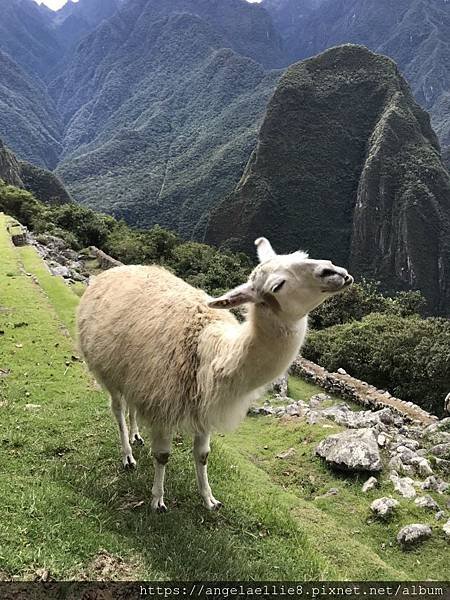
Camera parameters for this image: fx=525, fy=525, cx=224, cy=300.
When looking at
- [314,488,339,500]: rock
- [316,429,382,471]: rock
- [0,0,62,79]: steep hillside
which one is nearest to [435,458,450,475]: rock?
[316,429,382,471]: rock

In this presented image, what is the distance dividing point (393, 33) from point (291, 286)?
574 ft

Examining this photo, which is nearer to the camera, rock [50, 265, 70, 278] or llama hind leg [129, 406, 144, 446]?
llama hind leg [129, 406, 144, 446]

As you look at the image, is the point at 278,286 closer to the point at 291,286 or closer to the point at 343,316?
the point at 291,286

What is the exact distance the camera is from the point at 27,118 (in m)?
131

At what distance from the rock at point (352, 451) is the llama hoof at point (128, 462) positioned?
10.0ft

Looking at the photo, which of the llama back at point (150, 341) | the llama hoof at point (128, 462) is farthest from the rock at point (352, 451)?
the llama back at point (150, 341)

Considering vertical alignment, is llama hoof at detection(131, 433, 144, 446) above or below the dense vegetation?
above

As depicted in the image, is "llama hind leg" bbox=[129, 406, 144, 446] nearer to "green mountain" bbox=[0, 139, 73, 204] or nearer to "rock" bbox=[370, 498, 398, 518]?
"rock" bbox=[370, 498, 398, 518]

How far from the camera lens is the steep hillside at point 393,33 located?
424 ft

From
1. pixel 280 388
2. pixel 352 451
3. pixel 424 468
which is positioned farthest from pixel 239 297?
pixel 280 388

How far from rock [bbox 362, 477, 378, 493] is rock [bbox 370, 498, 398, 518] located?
33cm

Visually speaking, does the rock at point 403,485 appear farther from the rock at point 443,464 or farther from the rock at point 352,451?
the rock at point 443,464

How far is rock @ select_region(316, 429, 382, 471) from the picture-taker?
A: 254 inches

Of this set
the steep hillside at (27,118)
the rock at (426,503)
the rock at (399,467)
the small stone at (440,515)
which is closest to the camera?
the small stone at (440,515)
